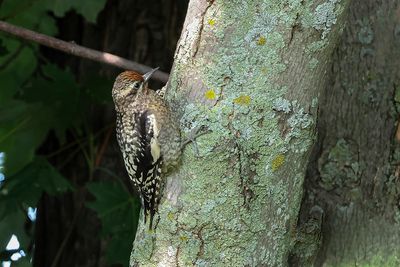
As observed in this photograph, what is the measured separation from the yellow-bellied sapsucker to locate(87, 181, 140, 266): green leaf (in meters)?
0.49

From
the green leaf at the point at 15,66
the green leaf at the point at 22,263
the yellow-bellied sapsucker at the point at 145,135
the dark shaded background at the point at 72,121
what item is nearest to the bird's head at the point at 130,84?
the yellow-bellied sapsucker at the point at 145,135

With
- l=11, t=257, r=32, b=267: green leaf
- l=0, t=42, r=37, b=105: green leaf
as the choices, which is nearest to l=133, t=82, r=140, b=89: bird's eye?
l=0, t=42, r=37, b=105: green leaf

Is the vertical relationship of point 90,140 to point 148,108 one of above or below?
below

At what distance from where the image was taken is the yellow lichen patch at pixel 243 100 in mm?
2377

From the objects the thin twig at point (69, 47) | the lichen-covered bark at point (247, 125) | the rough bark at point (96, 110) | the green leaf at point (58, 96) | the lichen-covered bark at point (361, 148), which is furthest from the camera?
the rough bark at point (96, 110)

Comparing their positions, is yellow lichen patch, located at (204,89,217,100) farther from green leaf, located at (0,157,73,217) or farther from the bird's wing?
green leaf, located at (0,157,73,217)

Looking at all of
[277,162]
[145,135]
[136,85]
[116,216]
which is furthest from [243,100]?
[116,216]

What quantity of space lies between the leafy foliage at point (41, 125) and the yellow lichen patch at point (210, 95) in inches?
43.6

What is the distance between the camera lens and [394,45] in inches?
109

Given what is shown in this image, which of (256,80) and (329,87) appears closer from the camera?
(256,80)

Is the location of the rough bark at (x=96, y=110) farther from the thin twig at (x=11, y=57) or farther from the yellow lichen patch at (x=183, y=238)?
the yellow lichen patch at (x=183, y=238)

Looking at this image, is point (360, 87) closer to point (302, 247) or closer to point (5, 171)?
point (302, 247)

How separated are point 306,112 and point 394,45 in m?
0.61

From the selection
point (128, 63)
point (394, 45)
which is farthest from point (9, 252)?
point (394, 45)
